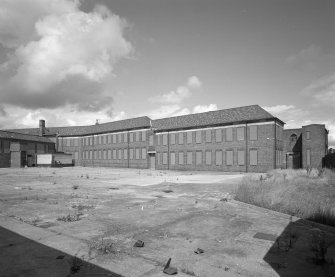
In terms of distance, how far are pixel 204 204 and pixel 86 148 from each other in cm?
5096

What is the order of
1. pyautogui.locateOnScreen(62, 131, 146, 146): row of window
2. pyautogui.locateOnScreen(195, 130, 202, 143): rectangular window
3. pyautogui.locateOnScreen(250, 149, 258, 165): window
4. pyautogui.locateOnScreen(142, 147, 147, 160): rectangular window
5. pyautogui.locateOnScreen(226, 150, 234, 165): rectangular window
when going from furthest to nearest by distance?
pyautogui.locateOnScreen(62, 131, 146, 146): row of window, pyautogui.locateOnScreen(142, 147, 147, 160): rectangular window, pyautogui.locateOnScreen(195, 130, 202, 143): rectangular window, pyautogui.locateOnScreen(226, 150, 234, 165): rectangular window, pyautogui.locateOnScreen(250, 149, 258, 165): window

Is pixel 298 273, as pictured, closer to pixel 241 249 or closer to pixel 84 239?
pixel 241 249

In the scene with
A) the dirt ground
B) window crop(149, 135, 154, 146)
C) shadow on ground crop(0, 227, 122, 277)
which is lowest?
the dirt ground

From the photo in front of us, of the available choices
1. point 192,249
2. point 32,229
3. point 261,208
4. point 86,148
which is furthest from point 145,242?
point 86,148

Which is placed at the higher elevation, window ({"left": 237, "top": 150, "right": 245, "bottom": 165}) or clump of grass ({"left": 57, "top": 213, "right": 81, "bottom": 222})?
window ({"left": 237, "top": 150, "right": 245, "bottom": 165})

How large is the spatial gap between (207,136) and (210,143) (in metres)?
1.10

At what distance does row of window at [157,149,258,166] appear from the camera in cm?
3428

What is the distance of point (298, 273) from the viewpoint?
13.8ft

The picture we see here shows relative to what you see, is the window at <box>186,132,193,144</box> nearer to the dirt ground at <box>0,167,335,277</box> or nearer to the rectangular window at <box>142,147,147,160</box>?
the rectangular window at <box>142,147,147,160</box>

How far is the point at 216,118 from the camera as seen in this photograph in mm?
38500

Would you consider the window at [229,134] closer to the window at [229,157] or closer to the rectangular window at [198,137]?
the window at [229,157]

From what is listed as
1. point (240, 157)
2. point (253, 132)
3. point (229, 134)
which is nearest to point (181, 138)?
point (229, 134)

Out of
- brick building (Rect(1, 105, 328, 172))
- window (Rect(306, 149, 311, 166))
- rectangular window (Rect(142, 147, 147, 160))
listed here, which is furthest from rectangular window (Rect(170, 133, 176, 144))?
window (Rect(306, 149, 311, 166))

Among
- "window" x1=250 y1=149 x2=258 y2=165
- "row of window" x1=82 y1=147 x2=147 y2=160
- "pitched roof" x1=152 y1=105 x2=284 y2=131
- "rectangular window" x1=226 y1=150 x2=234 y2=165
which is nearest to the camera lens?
"window" x1=250 y1=149 x2=258 y2=165
